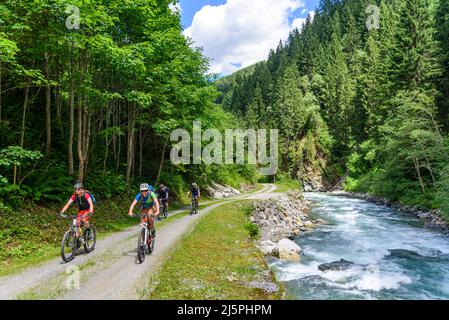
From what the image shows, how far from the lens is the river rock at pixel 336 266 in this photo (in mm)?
13180

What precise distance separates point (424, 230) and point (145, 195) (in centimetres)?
2080

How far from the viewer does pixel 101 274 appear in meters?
8.55

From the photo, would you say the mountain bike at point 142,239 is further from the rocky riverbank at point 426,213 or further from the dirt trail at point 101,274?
the rocky riverbank at point 426,213

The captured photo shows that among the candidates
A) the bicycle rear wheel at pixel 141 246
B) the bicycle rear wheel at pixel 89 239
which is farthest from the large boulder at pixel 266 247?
the bicycle rear wheel at pixel 89 239

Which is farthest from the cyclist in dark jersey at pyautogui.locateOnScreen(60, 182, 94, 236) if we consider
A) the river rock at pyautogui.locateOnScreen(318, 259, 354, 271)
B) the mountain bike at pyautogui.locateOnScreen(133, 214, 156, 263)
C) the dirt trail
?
the river rock at pyautogui.locateOnScreen(318, 259, 354, 271)

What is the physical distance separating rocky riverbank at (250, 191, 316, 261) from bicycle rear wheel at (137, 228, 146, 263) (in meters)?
7.59

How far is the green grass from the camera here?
764 cm

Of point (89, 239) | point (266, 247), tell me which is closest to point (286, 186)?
point (266, 247)

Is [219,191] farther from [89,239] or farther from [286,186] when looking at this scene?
[89,239]

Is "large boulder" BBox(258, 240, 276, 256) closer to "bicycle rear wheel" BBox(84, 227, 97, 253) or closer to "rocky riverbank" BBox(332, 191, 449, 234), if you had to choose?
"bicycle rear wheel" BBox(84, 227, 97, 253)

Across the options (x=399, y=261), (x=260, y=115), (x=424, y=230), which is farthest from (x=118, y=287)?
(x=260, y=115)

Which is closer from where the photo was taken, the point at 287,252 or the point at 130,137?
the point at 287,252

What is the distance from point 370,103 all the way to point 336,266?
52912mm

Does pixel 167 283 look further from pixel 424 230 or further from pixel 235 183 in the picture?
pixel 235 183
